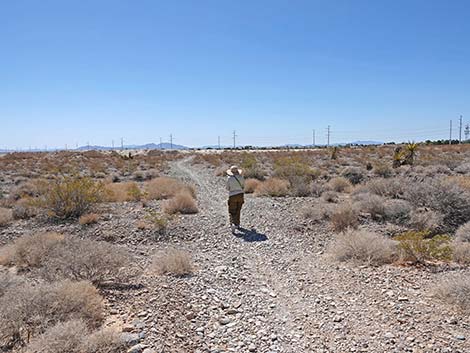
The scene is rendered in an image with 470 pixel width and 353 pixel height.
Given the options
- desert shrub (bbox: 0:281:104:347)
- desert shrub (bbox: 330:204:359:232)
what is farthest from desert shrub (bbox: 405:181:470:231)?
desert shrub (bbox: 0:281:104:347)

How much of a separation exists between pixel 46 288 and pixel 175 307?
189cm

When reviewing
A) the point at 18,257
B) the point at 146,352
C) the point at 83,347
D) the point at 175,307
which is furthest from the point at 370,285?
the point at 18,257

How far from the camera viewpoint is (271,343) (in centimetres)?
487

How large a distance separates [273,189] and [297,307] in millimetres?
12335

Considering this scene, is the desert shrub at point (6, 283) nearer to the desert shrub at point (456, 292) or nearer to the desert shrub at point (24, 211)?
the desert shrub at point (456, 292)

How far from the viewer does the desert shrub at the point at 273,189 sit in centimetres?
1786

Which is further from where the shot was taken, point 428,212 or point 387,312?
point 428,212

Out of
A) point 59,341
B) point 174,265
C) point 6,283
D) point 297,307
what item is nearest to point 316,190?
point 174,265

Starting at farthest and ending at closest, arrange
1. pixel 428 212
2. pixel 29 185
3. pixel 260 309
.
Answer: pixel 29 185 < pixel 428 212 < pixel 260 309

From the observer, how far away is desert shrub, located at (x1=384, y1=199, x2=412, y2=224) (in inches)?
460

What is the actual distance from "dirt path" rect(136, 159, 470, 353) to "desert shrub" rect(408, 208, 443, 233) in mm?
3396

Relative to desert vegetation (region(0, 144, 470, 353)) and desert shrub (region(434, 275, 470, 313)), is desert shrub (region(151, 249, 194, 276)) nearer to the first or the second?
desert vegetation (region(0, 144, 470, 353))

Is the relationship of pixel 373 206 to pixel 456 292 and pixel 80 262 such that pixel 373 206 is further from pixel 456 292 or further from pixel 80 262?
pixel 80 262

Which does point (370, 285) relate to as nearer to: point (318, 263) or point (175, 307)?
point (318, 263)
